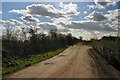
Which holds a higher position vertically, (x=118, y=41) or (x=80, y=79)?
(x=118, y=41)

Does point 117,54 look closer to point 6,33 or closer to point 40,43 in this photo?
point 6,33

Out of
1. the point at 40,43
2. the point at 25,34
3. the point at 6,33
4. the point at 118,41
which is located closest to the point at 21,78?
the point at 118,41

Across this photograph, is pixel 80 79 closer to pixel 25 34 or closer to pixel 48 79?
pixel 48 79

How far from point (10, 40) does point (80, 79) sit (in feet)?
91.4

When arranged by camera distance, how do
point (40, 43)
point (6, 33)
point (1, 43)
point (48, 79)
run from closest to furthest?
point (48, 79)
point (1, 43)
point (6, 33)
point (40, 43)

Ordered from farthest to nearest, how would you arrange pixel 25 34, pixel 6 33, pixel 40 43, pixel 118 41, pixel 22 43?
pixel 40 43 < pixel 25 34 < pixel 22 43 < pixel 6 33 < pixel 118 41

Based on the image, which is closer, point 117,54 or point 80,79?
point 80,79

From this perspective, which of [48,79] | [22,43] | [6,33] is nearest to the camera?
[48,79]

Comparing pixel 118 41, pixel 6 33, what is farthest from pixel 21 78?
pixel 6 33

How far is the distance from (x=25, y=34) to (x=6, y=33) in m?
10.3

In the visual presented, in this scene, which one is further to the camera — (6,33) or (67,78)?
(6,33)

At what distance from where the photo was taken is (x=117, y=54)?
20.4 metres

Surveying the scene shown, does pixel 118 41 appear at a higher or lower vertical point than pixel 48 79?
higher

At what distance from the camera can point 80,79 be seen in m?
14.6
